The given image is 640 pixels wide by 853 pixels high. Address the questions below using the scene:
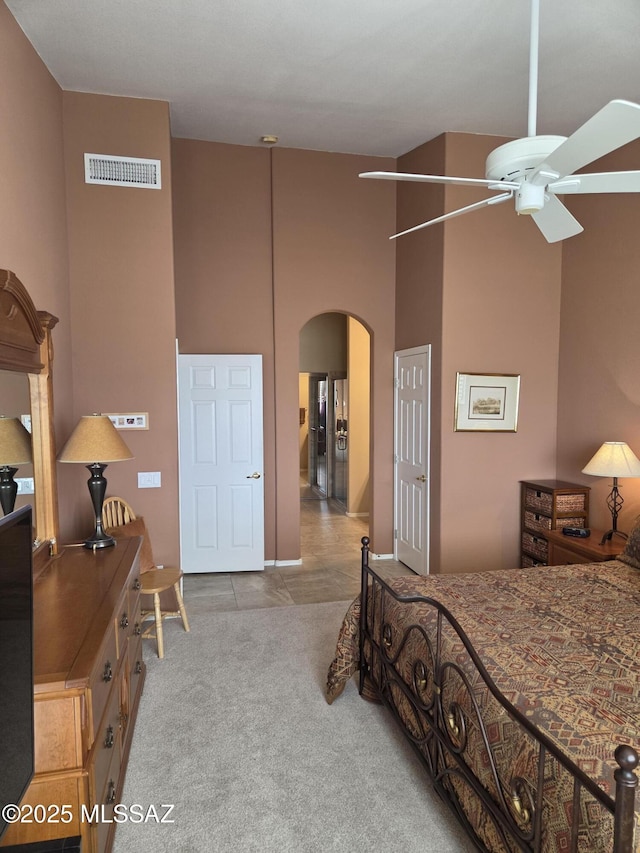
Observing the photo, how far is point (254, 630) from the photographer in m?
4.12

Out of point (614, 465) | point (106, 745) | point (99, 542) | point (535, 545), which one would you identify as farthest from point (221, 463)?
point (106, 745)

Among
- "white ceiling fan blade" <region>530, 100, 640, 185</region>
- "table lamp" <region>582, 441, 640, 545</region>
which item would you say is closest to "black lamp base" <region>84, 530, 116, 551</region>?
"white ceiling fan blade" <region>530, 100, 640, 185</region>

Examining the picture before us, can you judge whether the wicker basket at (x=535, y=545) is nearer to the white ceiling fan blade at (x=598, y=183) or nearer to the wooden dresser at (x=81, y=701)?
the white ceiling fan blade at (x=598, y=183)

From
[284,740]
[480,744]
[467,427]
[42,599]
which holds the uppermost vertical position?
[467,427]

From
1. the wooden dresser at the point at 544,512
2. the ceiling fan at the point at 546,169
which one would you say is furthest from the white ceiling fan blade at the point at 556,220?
the wooden dresser at the point at 544,512

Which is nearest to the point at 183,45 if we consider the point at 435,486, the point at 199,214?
the point at 199,214

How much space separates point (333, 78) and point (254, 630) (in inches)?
158

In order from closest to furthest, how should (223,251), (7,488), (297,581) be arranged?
1. (7,488)
2. (297,581)
3. (223,251)

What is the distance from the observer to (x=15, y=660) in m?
1.20

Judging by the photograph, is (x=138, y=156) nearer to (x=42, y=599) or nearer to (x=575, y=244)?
(x=42, y=599)

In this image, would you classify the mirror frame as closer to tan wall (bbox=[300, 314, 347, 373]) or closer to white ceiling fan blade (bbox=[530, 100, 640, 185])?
white ceiling fan blade (bbox=[530, 100, 640, 185])

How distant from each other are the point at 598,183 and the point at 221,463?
13.3 feet

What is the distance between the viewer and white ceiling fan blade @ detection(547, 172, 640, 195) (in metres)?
2.06

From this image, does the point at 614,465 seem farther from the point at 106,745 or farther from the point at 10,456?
the point at 10,456
